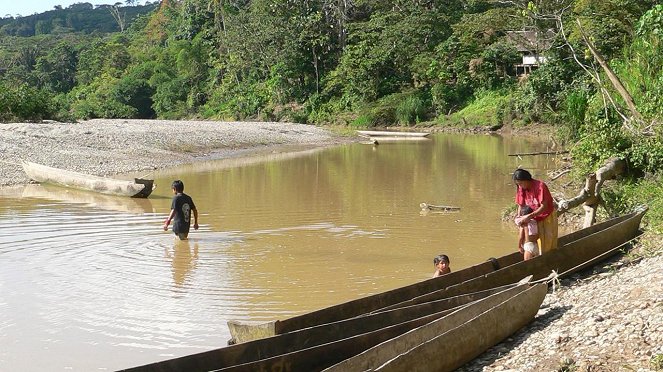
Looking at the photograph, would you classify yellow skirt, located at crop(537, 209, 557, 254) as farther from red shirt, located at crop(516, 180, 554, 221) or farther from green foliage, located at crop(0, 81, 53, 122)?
green foliage, located at crop(0, 81, 53, 122)

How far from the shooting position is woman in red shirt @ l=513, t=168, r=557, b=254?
824 cm

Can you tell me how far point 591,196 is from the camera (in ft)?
37.3

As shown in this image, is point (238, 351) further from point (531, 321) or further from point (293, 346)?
point (531, 321)

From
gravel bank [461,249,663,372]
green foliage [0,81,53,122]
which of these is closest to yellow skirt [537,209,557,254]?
gravel bank [461,249,663,372]

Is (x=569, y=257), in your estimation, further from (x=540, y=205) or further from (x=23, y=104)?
(x=23, y=104)

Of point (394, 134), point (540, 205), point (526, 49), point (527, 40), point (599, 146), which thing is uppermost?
point (527, 40)

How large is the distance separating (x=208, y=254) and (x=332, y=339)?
6.10 metres

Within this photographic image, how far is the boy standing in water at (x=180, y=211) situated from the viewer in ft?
39.4

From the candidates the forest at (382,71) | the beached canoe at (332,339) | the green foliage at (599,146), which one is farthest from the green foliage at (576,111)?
the beached canoe at (332,339)

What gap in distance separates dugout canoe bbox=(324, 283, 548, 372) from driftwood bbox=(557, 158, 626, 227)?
410cm

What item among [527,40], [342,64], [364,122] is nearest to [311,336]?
[527,40]

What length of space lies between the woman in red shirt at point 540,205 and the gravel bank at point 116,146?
52.5ft

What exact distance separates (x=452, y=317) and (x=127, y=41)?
86.3 m

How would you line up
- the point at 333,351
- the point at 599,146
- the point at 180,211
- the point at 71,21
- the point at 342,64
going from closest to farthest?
1. the point at 333,351
2. the point at 180,211
3. the point at 599,146
4. the point at 342,64
5. the point at 71,21
